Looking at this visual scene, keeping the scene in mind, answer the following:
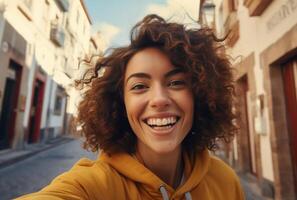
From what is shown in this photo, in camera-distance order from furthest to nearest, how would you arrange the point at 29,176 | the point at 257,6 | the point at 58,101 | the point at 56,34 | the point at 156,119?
1. the point at 58,101
2. the point at 56,34
3. the point at 29,176
4. the point at 257,6
5. the point at 156,119

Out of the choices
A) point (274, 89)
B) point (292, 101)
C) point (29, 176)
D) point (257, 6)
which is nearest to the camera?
point (292, 101)

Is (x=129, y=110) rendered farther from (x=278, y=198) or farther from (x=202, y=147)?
(x=278, y=198)

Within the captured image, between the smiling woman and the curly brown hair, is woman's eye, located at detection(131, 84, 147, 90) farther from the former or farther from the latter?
the curly brown hair

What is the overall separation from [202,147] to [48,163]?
264 inches

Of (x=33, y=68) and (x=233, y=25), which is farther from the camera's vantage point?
(x=33, y=68)

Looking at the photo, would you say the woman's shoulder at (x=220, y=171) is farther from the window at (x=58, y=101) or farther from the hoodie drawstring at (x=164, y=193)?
the window at (x=58, y=101)

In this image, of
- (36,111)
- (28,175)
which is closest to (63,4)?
(36,111)

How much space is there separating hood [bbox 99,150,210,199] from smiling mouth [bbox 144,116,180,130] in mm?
194

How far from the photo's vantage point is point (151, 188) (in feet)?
3.79

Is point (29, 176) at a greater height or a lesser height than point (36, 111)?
lesser

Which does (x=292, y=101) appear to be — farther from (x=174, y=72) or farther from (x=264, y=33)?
(x=174, y=72)

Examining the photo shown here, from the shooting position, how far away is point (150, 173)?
118 cm

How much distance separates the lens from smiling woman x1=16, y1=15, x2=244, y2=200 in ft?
3.77

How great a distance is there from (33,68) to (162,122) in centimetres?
1086
